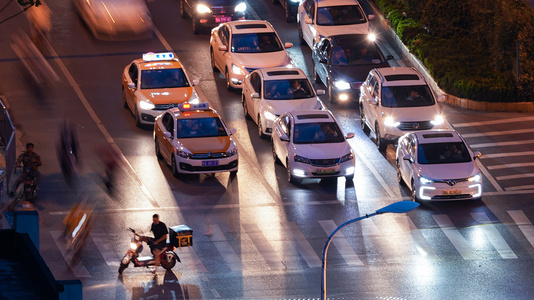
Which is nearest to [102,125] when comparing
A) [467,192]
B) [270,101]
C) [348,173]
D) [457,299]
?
[270,101]

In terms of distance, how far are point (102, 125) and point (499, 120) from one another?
39.0ft

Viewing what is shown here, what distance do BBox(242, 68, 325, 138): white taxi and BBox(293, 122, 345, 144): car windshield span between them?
2251 mm

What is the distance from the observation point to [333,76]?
3906 centimetres

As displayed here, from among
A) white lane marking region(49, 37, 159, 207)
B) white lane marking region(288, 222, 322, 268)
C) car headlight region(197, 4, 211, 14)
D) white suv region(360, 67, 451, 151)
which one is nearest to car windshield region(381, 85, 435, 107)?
white suv region(360, 67, 451, 151)

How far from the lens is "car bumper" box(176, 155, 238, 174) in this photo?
109 feet

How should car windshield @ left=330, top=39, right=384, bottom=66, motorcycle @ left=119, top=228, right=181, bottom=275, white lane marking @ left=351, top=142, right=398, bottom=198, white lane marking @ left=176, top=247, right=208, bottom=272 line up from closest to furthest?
motorcycle @ left=119, top=228, right=181, bottom=275
white lane marking @ left=176, top=247, right=208, bottom=272
white lane marking @ left=351, top=142, right=398, bottom=198
car windshield @ left=330, top=39, right=384, bottom=66

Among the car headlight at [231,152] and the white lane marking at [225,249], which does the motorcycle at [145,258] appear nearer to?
the white lane marking at [225,249]

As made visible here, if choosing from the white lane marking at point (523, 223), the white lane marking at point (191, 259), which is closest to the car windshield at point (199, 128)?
the white lane marking at point (191, 259)

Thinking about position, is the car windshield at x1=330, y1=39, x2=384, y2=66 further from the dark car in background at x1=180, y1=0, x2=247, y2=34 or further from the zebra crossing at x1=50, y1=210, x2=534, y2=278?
the zebra crossing at x1=50, y1=210, x2=534, y2=278

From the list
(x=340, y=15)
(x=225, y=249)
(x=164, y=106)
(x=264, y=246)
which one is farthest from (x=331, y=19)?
(x=225, y=249)

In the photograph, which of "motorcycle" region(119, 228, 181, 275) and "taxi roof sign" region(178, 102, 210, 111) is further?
"taxi roof sign" region(178, 102, 210, 111)

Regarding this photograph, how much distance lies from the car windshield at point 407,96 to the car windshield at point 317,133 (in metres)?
2.47

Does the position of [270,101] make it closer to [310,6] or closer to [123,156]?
[123,156]

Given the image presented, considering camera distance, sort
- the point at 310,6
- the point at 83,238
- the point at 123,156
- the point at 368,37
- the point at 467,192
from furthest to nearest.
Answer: the point at 310,6, the point at 368,37, the point at 123,156, the point at 467,192, the point at 83,238
